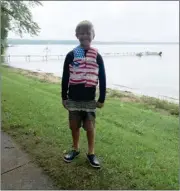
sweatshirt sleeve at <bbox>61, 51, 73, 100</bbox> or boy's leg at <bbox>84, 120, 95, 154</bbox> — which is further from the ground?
sweatshirt sleeve at <bbox>61, 51, 73, 100</bbox>

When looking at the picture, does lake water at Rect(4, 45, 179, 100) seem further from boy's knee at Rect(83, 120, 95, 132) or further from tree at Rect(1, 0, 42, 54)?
boy's knee at Rect(83, 120, 95, 132)

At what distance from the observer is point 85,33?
11.4 ft

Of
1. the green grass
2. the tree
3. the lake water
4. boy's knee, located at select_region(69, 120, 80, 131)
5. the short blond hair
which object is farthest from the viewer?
the lake water

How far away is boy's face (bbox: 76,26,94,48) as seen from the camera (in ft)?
11.4

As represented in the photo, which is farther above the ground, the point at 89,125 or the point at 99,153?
the point at 89,125

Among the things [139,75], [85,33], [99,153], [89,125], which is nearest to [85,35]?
[85,33]

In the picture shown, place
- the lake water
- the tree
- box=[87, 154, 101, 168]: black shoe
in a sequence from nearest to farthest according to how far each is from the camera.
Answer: box=[87, 154, 101, 168]: black shoe < the tree < the lake water

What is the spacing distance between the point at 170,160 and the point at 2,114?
3314mm

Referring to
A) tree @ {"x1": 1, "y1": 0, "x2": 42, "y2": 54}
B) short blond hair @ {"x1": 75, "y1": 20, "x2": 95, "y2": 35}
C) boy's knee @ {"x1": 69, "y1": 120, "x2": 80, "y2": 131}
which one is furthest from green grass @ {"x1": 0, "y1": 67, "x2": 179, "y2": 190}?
tree @ {"x1": 1, "y1": 0, "x2": 42, "y2": 54}

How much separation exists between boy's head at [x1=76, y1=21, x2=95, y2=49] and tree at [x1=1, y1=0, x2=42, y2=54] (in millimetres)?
16682

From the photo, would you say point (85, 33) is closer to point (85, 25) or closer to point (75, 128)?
point (85, 25)

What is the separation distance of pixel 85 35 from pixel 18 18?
62.1 feet

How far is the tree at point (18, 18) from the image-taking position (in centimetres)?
1970

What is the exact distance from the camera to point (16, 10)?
2008 cm
